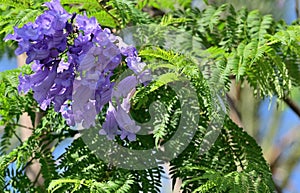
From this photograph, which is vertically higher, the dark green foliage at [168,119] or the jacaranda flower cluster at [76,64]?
the jacaranda flower cluster at [76,64]

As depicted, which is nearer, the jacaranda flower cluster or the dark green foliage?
the jacaranda flower cluster

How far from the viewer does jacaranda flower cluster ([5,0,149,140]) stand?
939 millimetres

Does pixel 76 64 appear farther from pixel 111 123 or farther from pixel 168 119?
pixel 168 119

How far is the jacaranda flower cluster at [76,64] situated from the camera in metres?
0.94

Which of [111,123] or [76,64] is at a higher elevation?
[76,64]

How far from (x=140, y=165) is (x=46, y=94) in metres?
0.23

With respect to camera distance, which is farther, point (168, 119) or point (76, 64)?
point (168, 119)

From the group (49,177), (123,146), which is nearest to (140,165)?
(123,146)

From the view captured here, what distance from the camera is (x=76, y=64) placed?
958mm

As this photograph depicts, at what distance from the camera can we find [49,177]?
3.82 feet

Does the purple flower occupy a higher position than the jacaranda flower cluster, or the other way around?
the jacaranda flower cluster

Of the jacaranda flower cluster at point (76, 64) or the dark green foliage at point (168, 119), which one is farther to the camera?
the dark green foliage at point (168, 119)

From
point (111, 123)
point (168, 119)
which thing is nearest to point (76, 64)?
point (111, 123)

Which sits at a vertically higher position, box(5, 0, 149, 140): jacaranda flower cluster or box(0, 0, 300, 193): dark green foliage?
box(5, 0, 149, 140): jacaranda flower cluster
